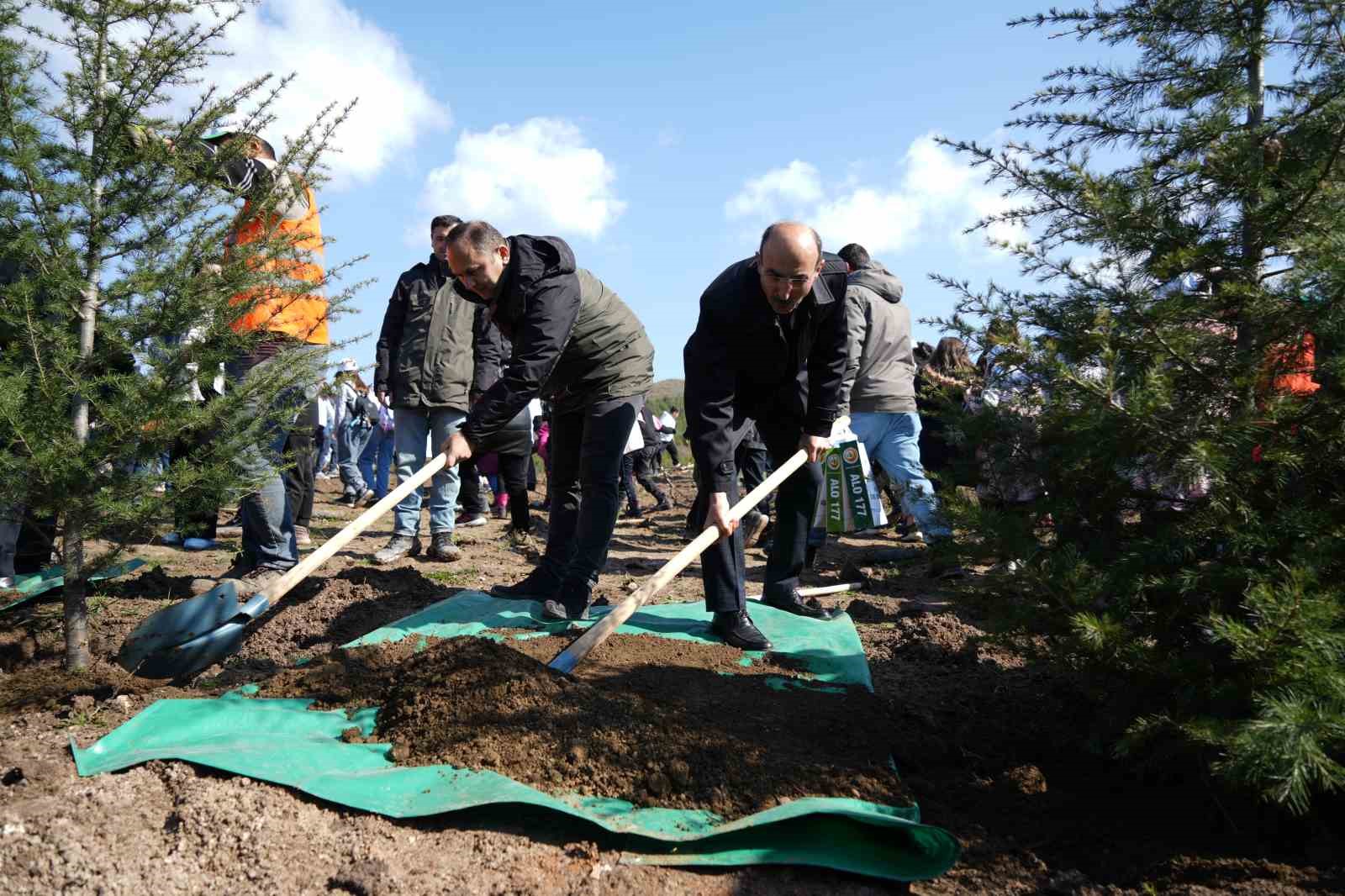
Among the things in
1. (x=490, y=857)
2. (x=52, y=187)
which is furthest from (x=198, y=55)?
(x=490, y=857)

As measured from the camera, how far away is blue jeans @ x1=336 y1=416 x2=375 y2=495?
12422 millimetres

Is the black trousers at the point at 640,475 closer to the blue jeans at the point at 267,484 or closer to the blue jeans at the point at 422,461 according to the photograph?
the blue jeans at the point at 422,461

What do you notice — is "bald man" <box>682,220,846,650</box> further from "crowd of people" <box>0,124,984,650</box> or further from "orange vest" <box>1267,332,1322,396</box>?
"orange vest" <box>1267,332,1322,396</box>

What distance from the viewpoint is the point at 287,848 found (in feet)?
7.73

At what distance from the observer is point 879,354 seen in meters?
6.51

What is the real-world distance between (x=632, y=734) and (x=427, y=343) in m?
4.15

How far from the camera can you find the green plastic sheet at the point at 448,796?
2379 millimetres

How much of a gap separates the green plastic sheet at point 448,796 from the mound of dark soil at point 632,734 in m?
0.09

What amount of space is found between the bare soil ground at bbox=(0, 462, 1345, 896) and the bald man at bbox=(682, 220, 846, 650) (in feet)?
3.25

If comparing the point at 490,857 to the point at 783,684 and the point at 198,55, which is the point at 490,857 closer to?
the point at 783,684

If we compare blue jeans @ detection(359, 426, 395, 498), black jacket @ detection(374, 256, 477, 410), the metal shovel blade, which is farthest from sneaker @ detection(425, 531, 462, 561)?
blue jeans @ detection(359, 426, 395, 498)

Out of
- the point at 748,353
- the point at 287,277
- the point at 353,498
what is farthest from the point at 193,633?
the point at 353,498

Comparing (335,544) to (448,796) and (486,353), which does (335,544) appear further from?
(486,353)

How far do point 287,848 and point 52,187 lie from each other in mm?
2560
